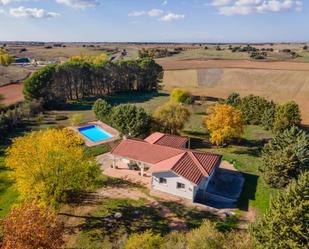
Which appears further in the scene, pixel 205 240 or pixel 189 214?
pixel 189 214

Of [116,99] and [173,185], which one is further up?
[116,99]

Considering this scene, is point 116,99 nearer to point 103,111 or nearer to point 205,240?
point 103,111

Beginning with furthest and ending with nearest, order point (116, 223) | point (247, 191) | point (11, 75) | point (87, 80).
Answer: point (11, 75), point (87, 80), point (247, 191), point (116, 223)

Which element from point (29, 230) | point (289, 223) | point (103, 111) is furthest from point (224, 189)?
point (103, 111)

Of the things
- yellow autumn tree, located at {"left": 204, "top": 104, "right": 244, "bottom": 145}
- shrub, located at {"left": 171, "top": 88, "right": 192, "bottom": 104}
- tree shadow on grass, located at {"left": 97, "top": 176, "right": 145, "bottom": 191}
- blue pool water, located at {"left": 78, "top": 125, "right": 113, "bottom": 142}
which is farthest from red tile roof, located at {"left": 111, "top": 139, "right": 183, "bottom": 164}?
shrub, located at {"left": 171, "top": 88, "right": 192, "bottom": 104}

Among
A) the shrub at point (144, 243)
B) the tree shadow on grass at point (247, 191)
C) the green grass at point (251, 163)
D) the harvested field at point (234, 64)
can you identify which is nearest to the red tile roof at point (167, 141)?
the green grass at point (251, 163)

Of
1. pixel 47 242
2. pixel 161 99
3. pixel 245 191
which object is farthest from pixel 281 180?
pixel 161 99
